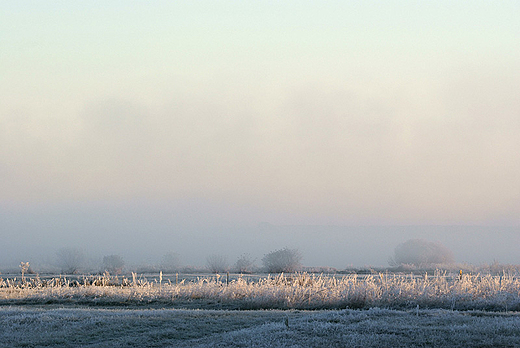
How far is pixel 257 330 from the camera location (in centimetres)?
1120

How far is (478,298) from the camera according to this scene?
59.4ft

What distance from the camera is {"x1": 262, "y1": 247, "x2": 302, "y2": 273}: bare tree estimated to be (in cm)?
5284

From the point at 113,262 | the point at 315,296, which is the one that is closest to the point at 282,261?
the point at 113,262

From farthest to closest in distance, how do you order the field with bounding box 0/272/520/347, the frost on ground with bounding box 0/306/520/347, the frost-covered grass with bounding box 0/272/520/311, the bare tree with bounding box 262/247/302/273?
the bare tree with bounding box 262/247/302/273
the frost-covered grass with bounding box 0/272/520/311
the field with bounding box 0/272/520/347
the frost on ground with bounding box 0/306/520/347

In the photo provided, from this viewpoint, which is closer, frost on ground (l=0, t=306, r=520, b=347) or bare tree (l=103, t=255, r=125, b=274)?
frost on ground (l=0, t=306, r=520, b=347)

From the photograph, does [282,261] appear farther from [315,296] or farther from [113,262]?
[315,296]

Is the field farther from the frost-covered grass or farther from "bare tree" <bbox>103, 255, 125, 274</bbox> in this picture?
"bare tree" <bbox>103, 255, 125, 274</bbox>

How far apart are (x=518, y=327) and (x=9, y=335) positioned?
11533 millimetres

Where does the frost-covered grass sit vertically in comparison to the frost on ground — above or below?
below

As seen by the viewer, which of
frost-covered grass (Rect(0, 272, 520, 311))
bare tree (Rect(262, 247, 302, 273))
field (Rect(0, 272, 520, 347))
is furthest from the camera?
bare tree (Rect(262, 247, 302, 273))

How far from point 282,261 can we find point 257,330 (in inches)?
1689

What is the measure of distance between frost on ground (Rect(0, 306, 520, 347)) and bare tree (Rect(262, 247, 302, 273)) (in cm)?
3910

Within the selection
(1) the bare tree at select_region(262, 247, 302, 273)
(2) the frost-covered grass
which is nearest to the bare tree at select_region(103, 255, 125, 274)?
(1) the bare tree at select_region(262, 247, 302, 273)

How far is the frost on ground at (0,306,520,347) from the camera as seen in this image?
10.1 m
